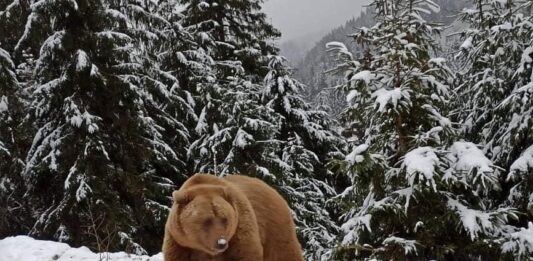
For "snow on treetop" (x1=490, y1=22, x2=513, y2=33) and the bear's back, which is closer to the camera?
the bear's back

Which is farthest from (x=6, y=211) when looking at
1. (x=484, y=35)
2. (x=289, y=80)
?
(x=484, y=35)

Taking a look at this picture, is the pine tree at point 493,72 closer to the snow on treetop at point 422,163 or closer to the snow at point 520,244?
the snow at point 520,244

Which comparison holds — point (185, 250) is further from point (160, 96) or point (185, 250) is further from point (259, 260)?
point (160, 96)

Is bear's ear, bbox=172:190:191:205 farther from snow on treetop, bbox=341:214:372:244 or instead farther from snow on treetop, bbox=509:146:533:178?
snow on treetop, bbox=509:146:533:178

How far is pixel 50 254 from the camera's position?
8.21 meters

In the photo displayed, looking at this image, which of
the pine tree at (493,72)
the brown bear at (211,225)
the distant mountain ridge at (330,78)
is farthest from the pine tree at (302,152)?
the brown bear at (211,225)

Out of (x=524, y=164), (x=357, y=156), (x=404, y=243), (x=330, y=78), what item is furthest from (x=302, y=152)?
(x=330, y=78)

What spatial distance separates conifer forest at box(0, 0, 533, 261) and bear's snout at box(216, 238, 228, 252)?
5.14 m

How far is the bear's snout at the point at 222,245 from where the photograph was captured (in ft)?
11.0

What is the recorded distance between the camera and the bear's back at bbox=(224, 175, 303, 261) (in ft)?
14.1

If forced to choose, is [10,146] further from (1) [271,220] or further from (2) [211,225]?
(2) [211,225]

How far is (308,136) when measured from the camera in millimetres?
19422

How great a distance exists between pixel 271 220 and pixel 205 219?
3.33ft

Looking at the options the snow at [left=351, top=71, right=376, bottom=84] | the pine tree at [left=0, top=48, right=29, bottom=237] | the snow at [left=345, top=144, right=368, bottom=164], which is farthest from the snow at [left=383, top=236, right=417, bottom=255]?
the pine tree at [left=0, top=48, right=29, bottom=237]
